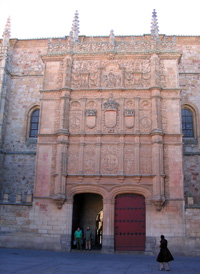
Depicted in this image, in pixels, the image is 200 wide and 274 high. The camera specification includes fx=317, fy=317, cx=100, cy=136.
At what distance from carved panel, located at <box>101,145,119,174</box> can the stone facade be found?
6cm

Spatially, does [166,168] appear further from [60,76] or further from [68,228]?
[60,76]

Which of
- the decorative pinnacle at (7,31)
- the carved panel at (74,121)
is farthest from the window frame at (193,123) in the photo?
the decorative pinnacle at (7,31)

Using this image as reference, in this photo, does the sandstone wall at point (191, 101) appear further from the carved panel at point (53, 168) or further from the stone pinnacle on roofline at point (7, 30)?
the stone pinnacle on roofline at point (7, 30)

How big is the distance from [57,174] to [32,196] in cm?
230

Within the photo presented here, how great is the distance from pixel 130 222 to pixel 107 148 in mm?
4317

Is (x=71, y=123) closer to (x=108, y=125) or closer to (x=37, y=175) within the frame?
(x=108, y=125)

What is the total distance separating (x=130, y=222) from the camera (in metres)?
17.3

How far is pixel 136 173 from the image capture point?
57.7 ft

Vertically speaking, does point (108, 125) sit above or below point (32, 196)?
above

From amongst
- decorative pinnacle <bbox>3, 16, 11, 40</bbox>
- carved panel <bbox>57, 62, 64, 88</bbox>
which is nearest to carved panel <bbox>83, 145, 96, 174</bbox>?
carved panel <bbox>57, 62, 64, 88</bbox>

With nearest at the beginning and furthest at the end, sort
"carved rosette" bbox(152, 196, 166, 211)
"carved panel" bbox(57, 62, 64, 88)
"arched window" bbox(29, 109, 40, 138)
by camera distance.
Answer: "carved rosette" bbox(152, 196, 166, 211) → "carved panel" bbox(57, 62, 64, 88) → "arched window" bbox(29, 109, 40, 138)

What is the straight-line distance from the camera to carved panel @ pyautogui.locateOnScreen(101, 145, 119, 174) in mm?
17938

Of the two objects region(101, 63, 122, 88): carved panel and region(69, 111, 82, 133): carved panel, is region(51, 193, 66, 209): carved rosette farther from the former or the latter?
region(101, 63, 122, 88): carved panel

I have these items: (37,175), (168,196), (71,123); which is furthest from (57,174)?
(168,196)
